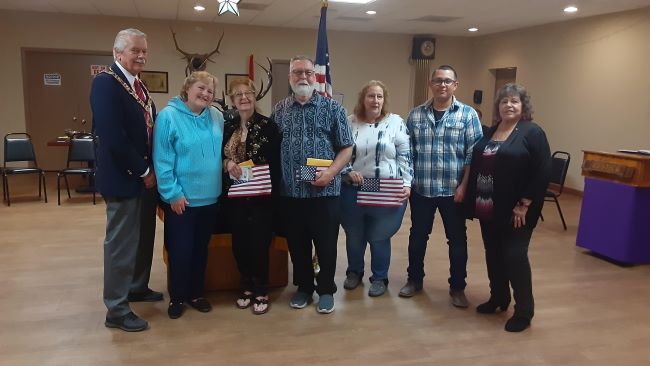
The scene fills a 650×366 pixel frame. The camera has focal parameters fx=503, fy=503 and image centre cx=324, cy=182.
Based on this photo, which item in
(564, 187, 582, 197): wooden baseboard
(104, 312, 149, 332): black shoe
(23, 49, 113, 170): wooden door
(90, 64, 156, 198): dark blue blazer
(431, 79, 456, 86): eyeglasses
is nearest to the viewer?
(90, 64, 156, 198): dark blue blazer

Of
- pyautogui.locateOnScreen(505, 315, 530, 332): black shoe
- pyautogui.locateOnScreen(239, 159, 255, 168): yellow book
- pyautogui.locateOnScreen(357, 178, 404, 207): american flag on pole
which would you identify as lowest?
pyautogui.locateOnScreen(505, 315, 530, 332): black shoe

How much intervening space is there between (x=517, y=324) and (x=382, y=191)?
3.58 feet

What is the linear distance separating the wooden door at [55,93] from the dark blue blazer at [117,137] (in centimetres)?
672

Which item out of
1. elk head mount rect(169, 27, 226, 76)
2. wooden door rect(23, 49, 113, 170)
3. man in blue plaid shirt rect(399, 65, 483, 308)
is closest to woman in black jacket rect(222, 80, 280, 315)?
man in blue plaid shirt rect(399, 65, 483, 308)

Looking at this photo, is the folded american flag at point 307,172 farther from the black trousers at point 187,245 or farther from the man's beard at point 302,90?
the black trousers at point 187,245

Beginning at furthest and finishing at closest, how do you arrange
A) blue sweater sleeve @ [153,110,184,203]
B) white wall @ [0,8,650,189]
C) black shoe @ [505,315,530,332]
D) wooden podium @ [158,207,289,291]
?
white wall @ [0,8,650,189], wooden podium @ [158,207,289,291], black shoe @ [505,315,530,332], blue sweater sleeve @ [153,110,184,203]

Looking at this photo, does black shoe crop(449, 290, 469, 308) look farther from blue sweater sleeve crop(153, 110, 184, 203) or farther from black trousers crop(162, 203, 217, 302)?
blue sweater sleeve crop(153, 110, 184, 203)

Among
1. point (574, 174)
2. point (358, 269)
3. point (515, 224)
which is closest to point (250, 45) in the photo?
point (574, 174)

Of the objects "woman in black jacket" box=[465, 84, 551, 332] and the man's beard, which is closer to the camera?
"woman in black jacket" box=[465, 84, 551, 332]

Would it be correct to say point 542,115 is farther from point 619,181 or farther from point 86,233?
point 86,233

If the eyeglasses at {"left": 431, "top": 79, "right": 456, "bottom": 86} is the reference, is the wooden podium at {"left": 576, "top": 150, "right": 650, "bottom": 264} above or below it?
below

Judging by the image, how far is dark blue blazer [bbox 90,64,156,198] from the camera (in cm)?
251

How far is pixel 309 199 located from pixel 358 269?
0.89m

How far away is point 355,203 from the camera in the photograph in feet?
10.5
